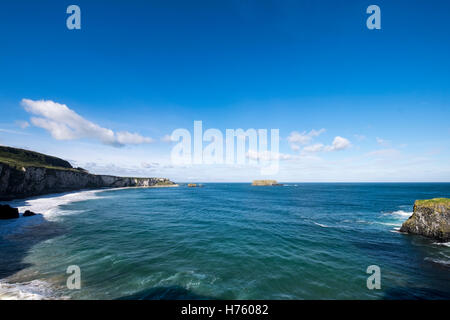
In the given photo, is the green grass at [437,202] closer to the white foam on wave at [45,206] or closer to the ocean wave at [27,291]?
the ocean wave at [27,291]

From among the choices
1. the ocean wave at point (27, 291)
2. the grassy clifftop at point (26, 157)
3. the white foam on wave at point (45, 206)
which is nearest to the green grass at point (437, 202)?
the ocean wave at point (27, 291)

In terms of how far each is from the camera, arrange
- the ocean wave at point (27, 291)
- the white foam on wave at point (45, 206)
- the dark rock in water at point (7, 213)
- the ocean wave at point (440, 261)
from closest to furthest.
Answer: the ocean wave at point (27, 291) → the ocean wave at point (440, 261) → the dark rock in water at point (7, 213) → the white foam on wave at point (45, 206)

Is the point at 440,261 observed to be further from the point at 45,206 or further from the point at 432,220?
the point at 45,206

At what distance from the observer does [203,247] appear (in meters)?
20.2

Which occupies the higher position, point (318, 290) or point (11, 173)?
point (11, 173)

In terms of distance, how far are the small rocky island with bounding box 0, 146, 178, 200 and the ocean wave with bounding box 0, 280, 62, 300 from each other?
7223 cm

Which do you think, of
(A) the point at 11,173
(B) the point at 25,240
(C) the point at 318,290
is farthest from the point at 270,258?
(A) the point at 11,173

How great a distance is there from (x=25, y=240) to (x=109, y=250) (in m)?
13.2

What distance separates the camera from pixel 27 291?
38.4 ft

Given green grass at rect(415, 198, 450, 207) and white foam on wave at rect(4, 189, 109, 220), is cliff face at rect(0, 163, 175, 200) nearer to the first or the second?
white foam on wave at rect(4, 189, 109, 220)

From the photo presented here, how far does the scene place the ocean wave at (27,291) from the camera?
36.1ft

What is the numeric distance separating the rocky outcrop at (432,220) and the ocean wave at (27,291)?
139 ft
